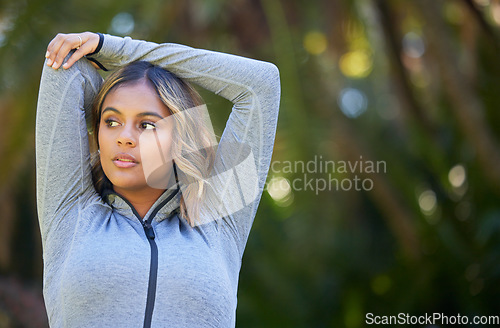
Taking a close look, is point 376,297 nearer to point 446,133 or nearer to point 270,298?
point 270,298

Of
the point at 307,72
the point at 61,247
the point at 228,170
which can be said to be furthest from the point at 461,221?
the point at 61,247

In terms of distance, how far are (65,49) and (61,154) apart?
0.32 metres

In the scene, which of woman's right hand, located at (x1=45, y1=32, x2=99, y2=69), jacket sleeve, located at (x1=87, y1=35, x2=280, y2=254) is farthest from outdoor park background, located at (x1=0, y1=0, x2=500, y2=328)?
woman's right hand, located at (x1=45, y1=32, x2=99, y2=69)

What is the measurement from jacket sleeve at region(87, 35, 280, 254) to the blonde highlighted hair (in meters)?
0.04

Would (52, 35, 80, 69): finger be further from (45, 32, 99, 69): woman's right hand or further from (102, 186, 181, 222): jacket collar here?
(102, 186, 181, 222): jacket collar

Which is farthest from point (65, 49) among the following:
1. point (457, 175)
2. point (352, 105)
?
point (352, 105)

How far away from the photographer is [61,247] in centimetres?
189

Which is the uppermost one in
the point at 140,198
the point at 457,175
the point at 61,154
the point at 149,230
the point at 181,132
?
the point at 457,175

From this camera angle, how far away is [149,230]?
6.33 ft

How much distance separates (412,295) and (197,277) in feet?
13.2

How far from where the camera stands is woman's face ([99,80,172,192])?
195cm

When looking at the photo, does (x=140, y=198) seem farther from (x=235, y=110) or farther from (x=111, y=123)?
(x=235, y=110)

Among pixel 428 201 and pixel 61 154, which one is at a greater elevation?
pixel 428 201

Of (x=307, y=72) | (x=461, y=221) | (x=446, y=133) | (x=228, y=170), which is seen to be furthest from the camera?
(x=446, y=133)
